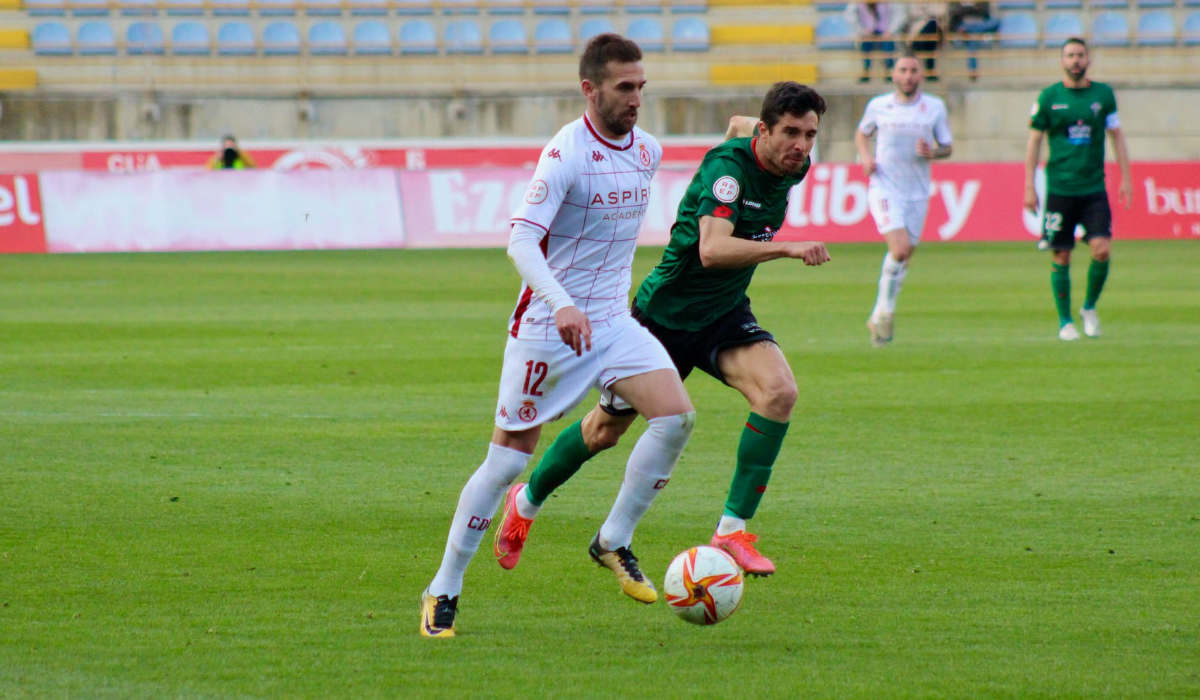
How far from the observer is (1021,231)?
77.1 feet

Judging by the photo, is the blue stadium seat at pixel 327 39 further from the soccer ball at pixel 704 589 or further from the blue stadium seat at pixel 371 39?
the soccer ball at pixel 704 589

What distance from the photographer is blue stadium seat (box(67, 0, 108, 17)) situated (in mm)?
30094

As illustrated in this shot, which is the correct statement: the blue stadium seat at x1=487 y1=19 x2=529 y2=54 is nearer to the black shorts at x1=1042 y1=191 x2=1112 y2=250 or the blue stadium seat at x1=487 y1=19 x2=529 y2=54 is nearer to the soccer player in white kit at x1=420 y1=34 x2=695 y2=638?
the black shorts at x1=1042 y1=191 x2=1112 y2=250

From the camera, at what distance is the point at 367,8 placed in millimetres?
30672

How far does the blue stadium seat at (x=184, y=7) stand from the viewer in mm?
30406

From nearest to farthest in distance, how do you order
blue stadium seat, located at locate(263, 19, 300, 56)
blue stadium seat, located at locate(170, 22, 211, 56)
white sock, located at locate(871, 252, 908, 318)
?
1. white sock, located at locate(871, 252, 908, 318)
2. blue stadium seat, located at locate(170, 22, 211, 56)
3. blue stadium seat, located at locate(263, 19, 300, 56)

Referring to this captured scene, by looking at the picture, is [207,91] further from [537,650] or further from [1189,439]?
[537,650]

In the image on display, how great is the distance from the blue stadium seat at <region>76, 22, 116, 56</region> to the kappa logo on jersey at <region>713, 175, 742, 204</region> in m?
26.3

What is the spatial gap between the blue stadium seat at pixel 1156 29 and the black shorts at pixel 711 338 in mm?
27005

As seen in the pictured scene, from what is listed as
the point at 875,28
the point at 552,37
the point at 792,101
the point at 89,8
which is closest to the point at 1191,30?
the point at 875,28

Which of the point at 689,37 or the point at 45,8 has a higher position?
the point at 45,8

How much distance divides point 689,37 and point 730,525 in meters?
25.7

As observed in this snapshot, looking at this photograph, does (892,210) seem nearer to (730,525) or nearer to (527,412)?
(730,525)

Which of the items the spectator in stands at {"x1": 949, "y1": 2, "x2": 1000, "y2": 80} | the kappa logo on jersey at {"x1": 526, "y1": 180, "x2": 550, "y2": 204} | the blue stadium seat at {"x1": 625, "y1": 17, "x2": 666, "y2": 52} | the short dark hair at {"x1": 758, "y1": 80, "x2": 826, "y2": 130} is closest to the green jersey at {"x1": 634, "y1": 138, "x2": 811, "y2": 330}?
the short dark hair at {"x1": 758, "y1": 80, "x2": 826, "y2": 130}
